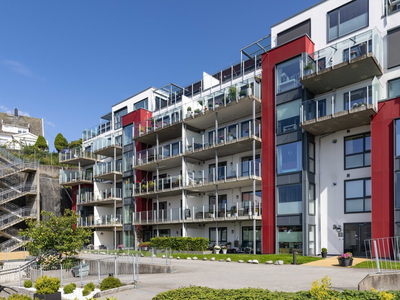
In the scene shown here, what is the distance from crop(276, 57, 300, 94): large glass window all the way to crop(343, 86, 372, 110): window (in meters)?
3.57

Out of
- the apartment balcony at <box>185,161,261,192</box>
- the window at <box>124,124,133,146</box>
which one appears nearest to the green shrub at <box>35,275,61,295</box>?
the apartment balcony at <box>185,161,261,192</box>

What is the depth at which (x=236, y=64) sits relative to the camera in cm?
3123

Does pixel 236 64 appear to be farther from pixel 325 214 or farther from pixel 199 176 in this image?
pixel 325 214

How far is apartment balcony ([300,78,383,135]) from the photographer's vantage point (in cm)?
2066

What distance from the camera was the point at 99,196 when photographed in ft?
132

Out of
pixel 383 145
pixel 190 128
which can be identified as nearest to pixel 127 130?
pixel 190 128

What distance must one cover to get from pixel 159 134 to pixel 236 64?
376 inches

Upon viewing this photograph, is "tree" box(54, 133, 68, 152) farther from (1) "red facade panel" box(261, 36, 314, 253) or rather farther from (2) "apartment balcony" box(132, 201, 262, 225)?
(1) "red facade panel" box(261, 36, 314, 253)

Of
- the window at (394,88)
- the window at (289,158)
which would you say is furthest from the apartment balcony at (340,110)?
the window at (289,158)

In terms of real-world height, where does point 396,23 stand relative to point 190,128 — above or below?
above

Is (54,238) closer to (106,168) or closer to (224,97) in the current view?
Answer: (224,97)

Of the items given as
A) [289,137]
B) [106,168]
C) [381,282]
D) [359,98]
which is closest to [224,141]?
[289,137]

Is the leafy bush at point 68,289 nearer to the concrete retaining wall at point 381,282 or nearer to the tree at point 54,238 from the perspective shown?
the tree at point 54,238

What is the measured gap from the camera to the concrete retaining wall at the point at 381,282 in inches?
423
